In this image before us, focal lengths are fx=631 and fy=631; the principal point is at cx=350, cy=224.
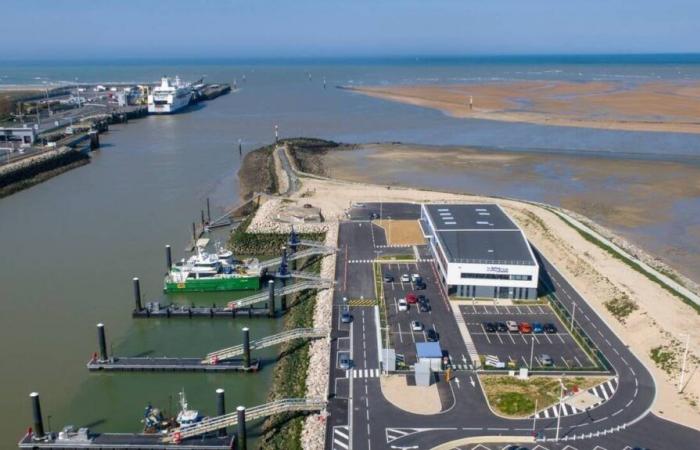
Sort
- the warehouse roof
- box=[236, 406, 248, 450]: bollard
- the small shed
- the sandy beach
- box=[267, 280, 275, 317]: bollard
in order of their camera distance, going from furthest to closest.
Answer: the sandy beach, the warehouse roof, box=[267, 280, 275, 317]: bollard, the small shed, box=[236, 406, 248, 450]: bollard

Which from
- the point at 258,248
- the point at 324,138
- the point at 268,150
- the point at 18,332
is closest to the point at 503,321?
the point at 258,248

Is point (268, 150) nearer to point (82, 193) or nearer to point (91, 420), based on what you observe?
point (82, 193)

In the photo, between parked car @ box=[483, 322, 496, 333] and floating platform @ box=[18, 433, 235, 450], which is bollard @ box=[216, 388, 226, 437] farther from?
parked car @ box=[483, 322, 496, 333]

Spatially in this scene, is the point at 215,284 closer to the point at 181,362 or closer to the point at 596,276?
the point at 181,362

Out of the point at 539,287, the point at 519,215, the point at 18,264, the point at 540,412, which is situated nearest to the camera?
the point at 540,412

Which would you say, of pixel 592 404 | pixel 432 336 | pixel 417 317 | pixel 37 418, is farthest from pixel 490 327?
pixel 37 418

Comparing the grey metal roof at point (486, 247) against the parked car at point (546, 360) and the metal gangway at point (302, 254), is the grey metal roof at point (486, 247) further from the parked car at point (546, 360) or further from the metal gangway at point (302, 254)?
the metal gangway at point (302, 254)

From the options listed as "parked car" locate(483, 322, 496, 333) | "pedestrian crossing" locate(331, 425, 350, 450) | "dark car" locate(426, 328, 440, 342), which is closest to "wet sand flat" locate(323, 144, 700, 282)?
"parked car" locate(483, 322, 496, 333)
